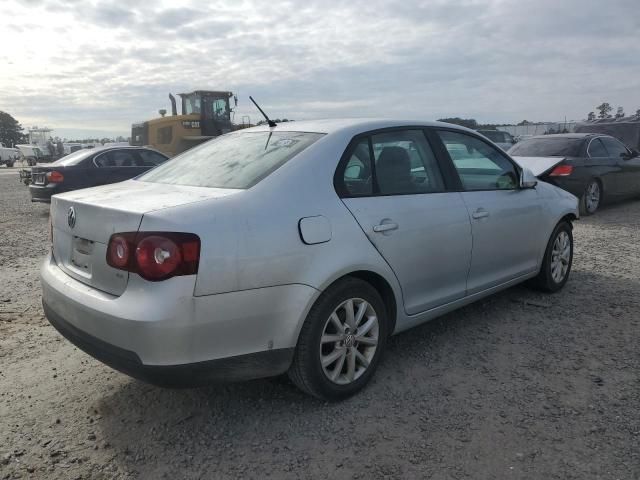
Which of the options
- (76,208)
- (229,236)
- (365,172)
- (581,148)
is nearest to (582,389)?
(365,172)

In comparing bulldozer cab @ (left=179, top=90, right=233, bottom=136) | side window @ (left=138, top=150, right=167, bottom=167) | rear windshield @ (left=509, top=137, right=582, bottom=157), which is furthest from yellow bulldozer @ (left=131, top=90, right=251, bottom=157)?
rear windshield @ (left=509, top=137, right=582, bottom=157)

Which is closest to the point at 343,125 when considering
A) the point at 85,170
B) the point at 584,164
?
the point at 584,164

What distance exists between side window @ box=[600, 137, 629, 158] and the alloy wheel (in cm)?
894

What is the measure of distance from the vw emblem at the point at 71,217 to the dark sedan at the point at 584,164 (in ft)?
25.7

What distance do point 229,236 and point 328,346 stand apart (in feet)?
2.99

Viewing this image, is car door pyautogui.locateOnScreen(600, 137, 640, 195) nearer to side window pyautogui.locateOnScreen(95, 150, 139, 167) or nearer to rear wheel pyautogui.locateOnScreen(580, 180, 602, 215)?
rear wheel pyautogui.locateOnScreen(580, 180, 602, 215)

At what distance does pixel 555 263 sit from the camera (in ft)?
15.9

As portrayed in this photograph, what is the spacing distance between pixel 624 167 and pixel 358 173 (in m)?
9.21

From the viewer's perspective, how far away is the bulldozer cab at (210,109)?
63.3 ft

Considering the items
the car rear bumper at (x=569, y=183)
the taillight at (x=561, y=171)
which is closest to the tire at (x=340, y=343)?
the car rear bumper at (x=569, y=183)

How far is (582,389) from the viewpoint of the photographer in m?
3.12

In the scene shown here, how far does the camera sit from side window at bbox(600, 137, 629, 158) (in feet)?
33.2

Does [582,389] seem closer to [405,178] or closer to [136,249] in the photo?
[405,178]

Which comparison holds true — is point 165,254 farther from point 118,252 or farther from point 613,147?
point 613,147
